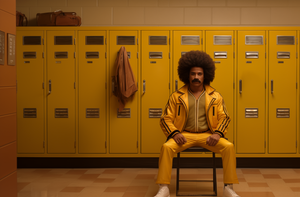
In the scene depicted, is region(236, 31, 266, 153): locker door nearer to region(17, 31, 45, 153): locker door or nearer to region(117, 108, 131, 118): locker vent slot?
region(117, 108, 131, 118): locker vent slot

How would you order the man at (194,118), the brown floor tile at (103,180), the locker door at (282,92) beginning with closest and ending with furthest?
the man at (194,118) < the brown floor tile at (103,180) < the locker door at (282,92)

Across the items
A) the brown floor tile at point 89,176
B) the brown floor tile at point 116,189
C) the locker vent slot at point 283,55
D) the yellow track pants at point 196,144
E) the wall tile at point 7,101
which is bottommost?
the brown floor tile at point 89,176

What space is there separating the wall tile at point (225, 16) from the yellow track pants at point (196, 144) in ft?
7.43

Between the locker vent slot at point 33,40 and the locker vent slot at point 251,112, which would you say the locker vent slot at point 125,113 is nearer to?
the locker vent slot at point 33,40

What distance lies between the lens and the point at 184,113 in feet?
9.39

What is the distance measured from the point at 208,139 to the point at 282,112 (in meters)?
1.65

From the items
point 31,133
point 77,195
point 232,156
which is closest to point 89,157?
point 31,133

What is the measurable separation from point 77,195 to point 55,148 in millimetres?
1250

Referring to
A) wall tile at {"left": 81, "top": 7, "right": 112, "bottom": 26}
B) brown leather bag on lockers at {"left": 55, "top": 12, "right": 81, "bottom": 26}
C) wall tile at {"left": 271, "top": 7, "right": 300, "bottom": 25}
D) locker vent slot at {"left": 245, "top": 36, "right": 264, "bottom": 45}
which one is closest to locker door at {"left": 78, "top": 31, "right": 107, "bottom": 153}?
brown leather bag on lockers at {"left": 55, "top": 12, "right": 81, "bottom": 26}

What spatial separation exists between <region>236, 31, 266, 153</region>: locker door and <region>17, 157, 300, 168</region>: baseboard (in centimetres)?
18

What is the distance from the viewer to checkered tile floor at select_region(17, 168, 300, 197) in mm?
2869

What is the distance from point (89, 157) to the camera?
12.9 ft

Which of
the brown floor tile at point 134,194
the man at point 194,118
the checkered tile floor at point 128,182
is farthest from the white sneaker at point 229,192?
the brown floor tile at point 134,194

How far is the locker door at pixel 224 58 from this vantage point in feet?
12.6
